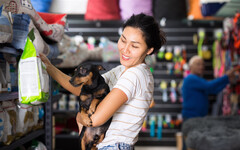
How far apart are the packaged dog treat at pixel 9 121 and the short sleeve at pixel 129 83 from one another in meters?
0.83

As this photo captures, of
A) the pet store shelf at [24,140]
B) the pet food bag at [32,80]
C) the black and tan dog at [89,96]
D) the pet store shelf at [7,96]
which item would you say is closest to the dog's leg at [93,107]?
the black and tan dog at [89,96]

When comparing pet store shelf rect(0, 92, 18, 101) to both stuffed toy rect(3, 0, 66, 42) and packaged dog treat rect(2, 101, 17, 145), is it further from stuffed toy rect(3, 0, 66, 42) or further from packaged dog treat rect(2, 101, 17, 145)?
stuffed toy rect(3, 0, 66, 42)

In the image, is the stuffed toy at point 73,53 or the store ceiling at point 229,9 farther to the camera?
the store ceiling at point 229,9

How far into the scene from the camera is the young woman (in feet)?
4.06

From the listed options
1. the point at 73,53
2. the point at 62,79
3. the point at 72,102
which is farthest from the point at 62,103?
the point at 62,79

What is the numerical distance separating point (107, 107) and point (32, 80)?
1.31 ft

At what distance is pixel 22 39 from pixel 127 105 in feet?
2.58

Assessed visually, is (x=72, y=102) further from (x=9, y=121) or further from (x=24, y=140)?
(x=9, y=121)

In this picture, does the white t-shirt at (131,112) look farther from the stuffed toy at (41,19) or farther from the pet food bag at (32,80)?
the stuffed toy at (41,19)

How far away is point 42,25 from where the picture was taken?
1.99 meters

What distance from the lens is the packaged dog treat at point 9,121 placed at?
5.61ft

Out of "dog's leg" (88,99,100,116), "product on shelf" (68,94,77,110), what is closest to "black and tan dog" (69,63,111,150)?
"dog's leg" (88,99,100,116)

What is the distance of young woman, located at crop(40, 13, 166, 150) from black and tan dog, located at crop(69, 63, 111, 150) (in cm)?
3

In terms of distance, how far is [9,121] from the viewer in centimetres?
176
